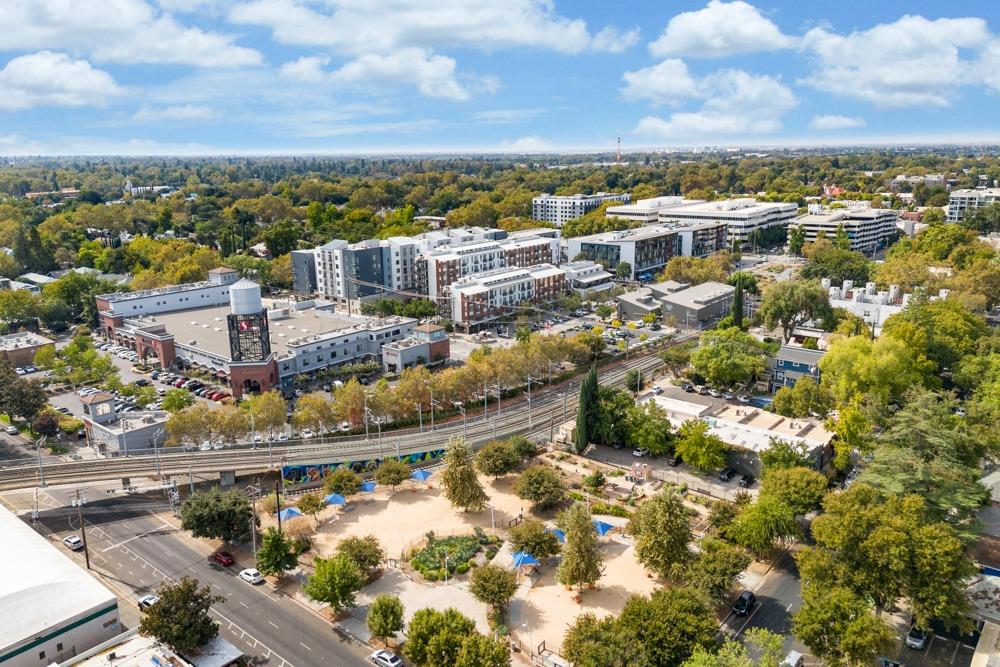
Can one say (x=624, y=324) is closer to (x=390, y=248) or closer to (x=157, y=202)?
(x=390, y=248)

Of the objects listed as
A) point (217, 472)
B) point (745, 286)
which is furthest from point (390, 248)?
point (217, 472)

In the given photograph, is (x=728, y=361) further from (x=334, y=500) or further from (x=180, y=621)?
(x=180, y=621)

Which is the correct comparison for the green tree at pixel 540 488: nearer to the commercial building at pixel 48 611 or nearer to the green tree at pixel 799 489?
the green tree at pixel 799 489

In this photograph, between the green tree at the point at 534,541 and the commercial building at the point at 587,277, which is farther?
the commercial building at the point at 587,277

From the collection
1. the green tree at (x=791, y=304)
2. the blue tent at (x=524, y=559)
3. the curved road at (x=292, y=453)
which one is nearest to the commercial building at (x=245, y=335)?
the curved road at (x=292, y=453)

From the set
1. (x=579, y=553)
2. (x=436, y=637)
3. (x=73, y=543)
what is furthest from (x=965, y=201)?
(x=73, y=543)
